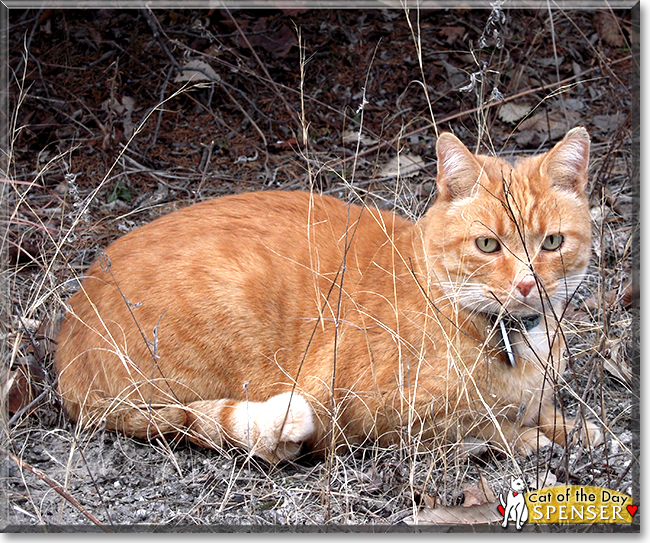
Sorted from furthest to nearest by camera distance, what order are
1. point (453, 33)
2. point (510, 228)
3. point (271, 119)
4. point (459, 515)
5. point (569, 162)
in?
point (453, 33) < point (271, 119) < point (569, 162) < point (510, 228) < point (459, 515)

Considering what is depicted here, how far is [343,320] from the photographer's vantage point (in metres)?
2.61

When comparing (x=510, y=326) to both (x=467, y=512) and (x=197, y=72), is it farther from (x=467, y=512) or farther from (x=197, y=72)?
(x=197, y=72)

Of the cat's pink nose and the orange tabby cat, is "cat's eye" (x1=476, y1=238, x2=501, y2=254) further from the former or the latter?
the cat's pink nose

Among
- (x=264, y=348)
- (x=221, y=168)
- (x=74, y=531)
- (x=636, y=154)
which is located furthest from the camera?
(x=221, y=168)

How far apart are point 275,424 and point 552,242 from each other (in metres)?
1.20

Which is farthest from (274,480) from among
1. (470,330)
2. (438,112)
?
(438,112)

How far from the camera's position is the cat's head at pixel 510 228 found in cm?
238

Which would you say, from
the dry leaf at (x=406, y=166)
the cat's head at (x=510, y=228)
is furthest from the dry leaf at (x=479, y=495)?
the dry leaf at (x=406, y=166)

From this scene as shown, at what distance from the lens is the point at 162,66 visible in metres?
4.49

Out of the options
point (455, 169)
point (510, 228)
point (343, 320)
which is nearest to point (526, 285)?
point (510, 228)

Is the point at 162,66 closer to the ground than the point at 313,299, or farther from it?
farther from it

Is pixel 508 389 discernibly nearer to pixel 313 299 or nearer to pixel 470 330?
pixel 470 330

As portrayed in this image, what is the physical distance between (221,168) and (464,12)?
2032 mm

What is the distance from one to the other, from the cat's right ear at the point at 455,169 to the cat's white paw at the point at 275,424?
96 cm
